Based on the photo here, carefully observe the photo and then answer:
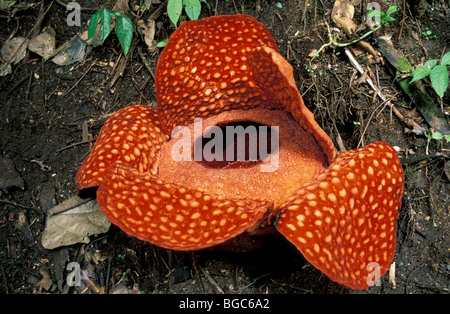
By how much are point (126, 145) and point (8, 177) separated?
1166mm

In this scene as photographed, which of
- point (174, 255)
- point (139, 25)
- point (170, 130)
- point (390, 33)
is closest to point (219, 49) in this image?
point (170, 130)

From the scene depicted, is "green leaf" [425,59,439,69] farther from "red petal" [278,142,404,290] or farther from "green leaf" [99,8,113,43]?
"green leaf" [99,8,113,43]

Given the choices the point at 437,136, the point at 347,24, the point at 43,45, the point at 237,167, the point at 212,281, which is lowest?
the point at 212,281

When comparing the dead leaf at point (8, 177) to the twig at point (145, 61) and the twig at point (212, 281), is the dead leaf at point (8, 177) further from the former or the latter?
the twig at point (212, 281)

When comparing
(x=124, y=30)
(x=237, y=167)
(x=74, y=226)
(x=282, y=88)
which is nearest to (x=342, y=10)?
(x=282, y=88)

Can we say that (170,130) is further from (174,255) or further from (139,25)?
(139,25)

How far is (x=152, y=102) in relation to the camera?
3.00 m

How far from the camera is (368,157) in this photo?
2.01m

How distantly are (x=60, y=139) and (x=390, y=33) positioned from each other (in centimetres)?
274

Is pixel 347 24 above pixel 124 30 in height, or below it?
below

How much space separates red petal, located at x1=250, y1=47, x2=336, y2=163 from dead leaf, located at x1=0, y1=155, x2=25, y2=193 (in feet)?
6.06

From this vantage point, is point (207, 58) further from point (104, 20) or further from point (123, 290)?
point (123, 290)

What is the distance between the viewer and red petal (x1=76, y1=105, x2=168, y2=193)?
203 cm

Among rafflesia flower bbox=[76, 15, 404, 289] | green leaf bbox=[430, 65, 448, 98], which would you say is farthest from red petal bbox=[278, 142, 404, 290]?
green leaf bbox=[430, 65, 448, 98]
